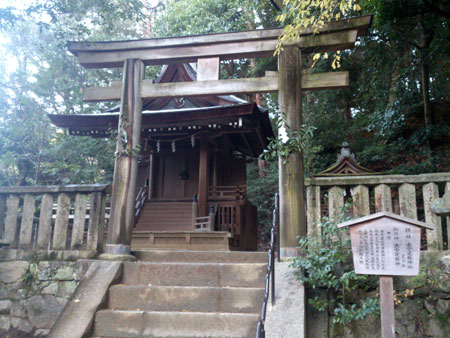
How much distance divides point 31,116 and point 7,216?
1032 centimetres

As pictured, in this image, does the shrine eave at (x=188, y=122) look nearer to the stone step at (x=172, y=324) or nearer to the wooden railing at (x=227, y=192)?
the wooden railing at (x=227, y=192)

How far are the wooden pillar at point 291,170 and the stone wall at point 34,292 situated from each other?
9.07 ft

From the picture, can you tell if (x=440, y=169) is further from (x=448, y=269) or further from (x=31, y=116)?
(x=31, y=116)

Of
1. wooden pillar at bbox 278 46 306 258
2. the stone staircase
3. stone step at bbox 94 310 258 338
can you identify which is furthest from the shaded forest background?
stone step at bbox 94 310 258 338

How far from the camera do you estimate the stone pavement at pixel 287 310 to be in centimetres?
337

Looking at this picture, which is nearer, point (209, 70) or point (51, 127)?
point (209, 70)

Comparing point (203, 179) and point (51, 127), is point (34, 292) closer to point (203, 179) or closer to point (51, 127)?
point (203, 179)

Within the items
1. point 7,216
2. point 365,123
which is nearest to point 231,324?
point 7,216

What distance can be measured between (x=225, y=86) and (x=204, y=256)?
106 inches

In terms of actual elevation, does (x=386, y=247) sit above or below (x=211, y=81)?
below

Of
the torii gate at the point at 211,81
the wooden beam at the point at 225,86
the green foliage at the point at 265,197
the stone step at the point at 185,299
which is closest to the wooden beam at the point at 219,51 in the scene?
the torii gate at the point at 211,81

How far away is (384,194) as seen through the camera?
4.38 meters

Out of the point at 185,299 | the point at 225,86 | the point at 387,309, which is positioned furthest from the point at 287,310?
the point at 225,86

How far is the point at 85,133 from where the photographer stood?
10.1 meters
